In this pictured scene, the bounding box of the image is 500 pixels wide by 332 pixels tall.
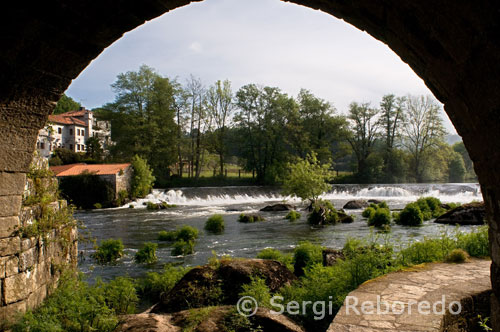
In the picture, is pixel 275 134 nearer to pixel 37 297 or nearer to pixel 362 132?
pixel 362 132

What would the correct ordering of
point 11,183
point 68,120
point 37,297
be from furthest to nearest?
point 68,120, point 37,297, point 11,183

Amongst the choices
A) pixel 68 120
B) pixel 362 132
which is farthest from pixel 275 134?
pixel 68 120

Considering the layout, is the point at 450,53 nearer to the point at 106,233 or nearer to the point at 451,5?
the point at 451,5

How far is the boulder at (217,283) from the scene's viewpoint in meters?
5.33

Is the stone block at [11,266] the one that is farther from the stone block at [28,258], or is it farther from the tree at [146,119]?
the tree at [146,119]

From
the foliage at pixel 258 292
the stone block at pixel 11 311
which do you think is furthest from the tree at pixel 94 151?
the foliage at pixel 258 292

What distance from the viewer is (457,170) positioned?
50.0 m

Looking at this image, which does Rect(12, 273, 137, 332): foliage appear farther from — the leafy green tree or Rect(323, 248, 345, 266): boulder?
the leafy green tree

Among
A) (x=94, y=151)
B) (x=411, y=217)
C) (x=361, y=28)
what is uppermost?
(x=94, y=151)

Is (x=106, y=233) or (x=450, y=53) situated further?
(x=106, y=233)

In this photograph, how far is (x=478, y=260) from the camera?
233 inches

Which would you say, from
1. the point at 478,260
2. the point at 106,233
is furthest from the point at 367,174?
the point at 478,260

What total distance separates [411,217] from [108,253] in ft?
42.5

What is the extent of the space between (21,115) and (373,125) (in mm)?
49464
